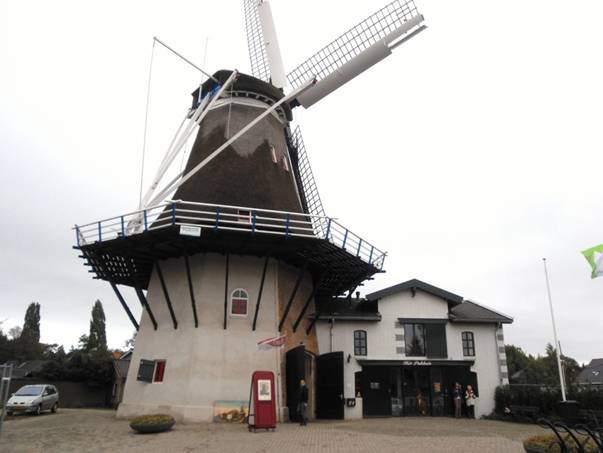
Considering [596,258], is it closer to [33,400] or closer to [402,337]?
[402,337]

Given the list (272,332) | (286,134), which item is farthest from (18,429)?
(286,134)

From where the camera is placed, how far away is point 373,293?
926 inches

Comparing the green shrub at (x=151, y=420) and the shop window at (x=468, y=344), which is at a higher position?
the shop window at (x=468, y=344)

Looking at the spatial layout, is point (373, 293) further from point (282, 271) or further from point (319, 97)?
point (319, 97)

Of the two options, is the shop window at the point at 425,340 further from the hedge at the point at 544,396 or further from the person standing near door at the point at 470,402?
the hedge at the point at 544,396

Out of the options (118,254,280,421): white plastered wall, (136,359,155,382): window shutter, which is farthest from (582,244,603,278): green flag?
(136,359,155,382): window shutter

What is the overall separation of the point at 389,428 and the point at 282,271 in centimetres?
755

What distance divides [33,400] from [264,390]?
1295cm

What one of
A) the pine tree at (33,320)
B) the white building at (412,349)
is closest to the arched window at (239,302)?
the white building at (412,349)

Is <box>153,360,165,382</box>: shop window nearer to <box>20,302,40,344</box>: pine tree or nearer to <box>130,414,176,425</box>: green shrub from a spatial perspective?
<box>130,414,176,425</box>: green shrub

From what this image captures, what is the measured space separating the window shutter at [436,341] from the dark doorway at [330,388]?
5268mm

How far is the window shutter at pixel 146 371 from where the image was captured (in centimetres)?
1847

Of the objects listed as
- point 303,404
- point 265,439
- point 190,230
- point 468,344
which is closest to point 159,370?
point 303,404

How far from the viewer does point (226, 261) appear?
18.6 meters
